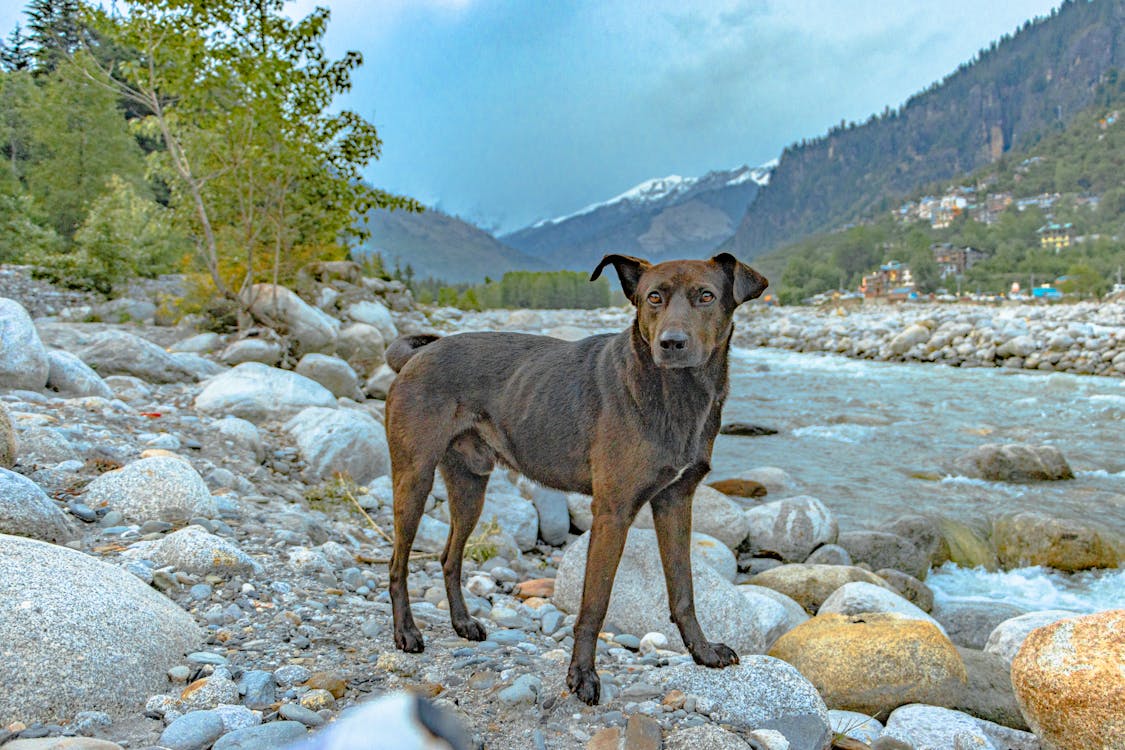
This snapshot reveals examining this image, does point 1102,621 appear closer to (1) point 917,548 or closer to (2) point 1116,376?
(1) point 917,548

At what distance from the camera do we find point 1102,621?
146 inches

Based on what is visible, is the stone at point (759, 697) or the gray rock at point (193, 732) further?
the stone at point (759, 697)

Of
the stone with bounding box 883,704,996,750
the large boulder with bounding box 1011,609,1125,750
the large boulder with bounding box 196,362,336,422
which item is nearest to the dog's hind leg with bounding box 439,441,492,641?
the stone with bounding box 883,704,996,750

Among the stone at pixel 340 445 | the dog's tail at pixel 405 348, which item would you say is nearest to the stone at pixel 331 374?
the stone at pixel 340 445

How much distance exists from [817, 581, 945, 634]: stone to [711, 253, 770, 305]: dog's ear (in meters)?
3.41

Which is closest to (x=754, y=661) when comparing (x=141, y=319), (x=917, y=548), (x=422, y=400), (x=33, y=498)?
(x=422, y=400)

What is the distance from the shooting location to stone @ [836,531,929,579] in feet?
26.9

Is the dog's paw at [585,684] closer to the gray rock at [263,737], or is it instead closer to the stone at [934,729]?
the gray rock at [263,737]

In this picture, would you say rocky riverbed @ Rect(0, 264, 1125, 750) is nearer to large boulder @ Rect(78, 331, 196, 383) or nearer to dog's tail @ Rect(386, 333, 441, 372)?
large boulder @ Rect(78, 331, 196, 383)

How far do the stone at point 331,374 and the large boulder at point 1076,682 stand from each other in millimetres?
10084

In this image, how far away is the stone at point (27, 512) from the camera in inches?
158

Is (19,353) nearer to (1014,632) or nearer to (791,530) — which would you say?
(791,530)

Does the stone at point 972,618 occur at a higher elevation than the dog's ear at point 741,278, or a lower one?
lower

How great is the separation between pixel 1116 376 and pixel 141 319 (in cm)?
2900
